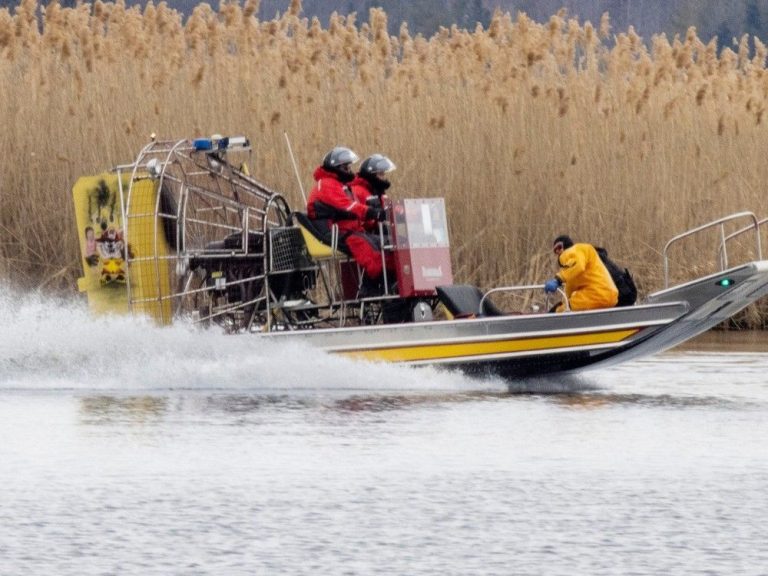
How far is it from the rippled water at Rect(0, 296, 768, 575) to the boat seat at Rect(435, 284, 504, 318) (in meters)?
0.54

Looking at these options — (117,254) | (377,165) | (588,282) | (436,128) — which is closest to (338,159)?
(377,165)

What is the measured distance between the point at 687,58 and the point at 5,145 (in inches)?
317

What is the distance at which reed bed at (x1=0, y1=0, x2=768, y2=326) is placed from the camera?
69.1ft

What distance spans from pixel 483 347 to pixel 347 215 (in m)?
1.70

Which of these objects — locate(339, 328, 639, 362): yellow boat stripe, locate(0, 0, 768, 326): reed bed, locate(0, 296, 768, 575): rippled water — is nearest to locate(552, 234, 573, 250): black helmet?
locate(339, 328, 639, 362): yellow boat stripe

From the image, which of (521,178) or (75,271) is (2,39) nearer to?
(75,271)

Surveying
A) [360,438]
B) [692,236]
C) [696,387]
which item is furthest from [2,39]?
[360,438]

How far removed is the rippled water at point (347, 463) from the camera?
30.0 feet

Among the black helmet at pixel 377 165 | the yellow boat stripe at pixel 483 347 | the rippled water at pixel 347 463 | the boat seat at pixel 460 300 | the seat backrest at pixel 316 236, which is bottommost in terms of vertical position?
the rippled water at pixel 347 463

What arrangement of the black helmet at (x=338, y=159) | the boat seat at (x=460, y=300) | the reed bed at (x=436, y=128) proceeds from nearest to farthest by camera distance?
the boat seat at (x=460, y=300) < the black helmet at (x=338, y=159) < the reed bed at (x=436, y=128)

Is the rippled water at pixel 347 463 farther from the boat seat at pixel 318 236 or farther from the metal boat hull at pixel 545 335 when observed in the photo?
the boat seat at pixel 318 236

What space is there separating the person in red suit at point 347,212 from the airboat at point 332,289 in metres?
0.11

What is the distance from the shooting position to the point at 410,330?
16188 millimetres

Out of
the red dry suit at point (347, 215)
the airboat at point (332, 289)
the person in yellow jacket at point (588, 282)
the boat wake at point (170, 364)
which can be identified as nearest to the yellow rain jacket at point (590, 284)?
the person in yellow jacket at point (588, 282)
